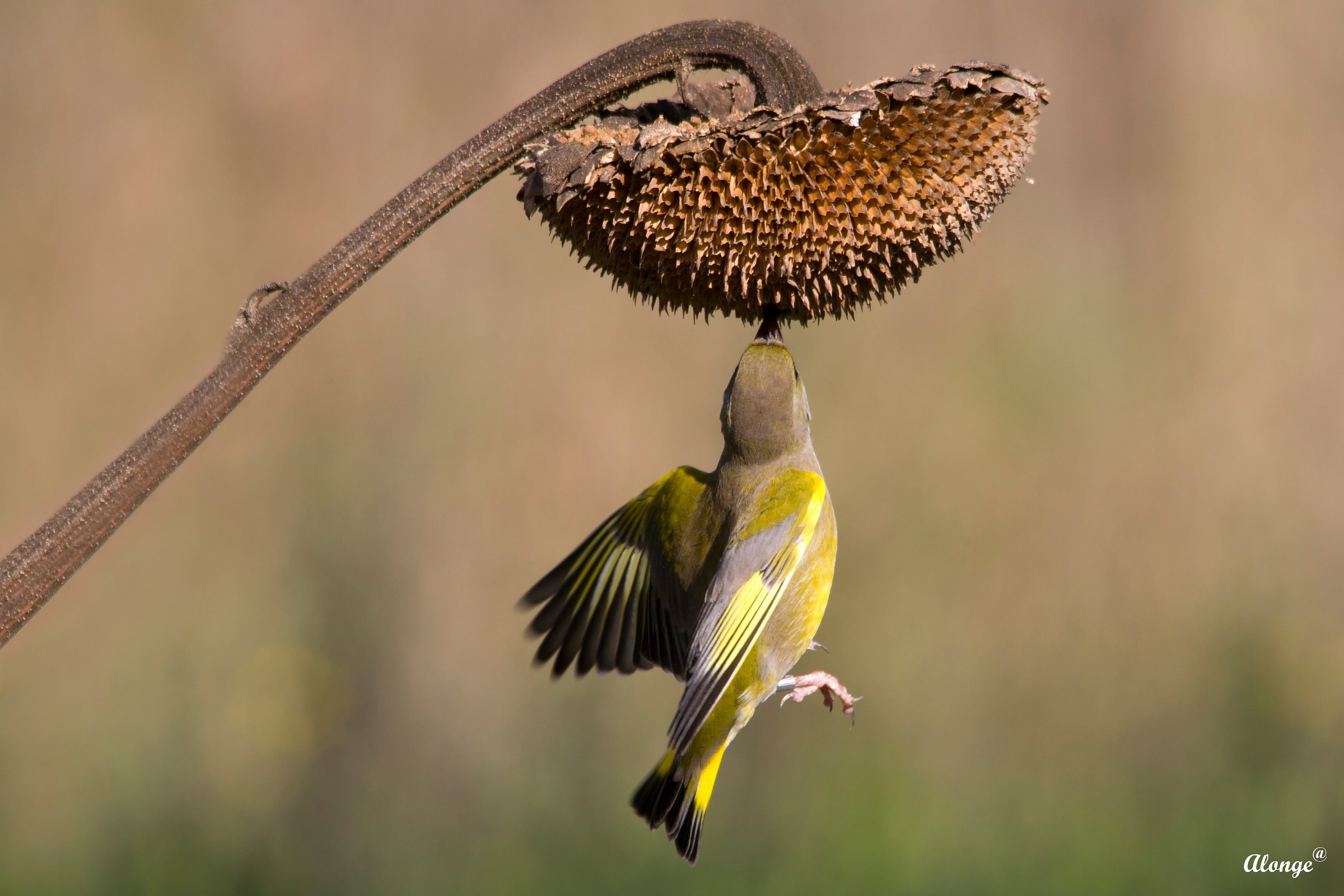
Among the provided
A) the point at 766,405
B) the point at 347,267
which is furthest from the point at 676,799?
the point at 347,267

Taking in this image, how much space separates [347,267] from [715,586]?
51.1 inches

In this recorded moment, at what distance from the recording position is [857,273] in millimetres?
2037

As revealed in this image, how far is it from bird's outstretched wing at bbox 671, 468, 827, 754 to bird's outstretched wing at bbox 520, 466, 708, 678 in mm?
287

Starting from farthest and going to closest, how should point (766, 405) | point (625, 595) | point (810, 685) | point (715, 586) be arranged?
point (625, 595)
point (810, 685)
point (715, 586)
point (766, 405)

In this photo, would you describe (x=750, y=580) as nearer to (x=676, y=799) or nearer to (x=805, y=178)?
(x=676, y=799)

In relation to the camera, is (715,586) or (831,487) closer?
(715,586)

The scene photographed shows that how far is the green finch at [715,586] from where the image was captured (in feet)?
8.95

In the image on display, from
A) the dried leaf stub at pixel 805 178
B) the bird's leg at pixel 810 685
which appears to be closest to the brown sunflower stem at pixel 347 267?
the dried leaf stub at pixel 805 178

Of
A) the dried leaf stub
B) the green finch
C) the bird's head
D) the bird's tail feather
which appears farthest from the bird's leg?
the dried leaf stub

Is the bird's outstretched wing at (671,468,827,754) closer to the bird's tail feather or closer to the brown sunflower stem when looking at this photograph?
the bird's tail feather

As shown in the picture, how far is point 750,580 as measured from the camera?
9.18 ft

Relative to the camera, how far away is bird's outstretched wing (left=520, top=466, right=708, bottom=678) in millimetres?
3150

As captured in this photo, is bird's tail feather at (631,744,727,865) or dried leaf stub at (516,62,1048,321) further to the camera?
bird's tail feather at (631,744,727,865)

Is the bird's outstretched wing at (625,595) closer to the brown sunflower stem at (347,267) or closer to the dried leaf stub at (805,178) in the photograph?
the dried leaf stub at (805,178)
